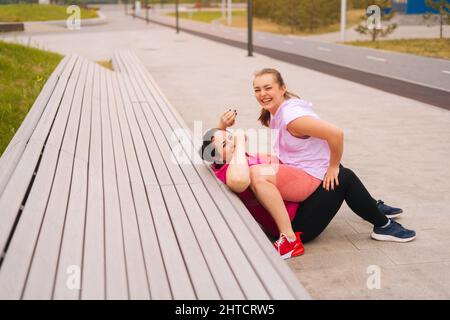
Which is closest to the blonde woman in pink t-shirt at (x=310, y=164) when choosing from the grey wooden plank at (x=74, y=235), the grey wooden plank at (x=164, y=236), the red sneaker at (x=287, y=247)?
the red sneaker at (x=287, y=247)

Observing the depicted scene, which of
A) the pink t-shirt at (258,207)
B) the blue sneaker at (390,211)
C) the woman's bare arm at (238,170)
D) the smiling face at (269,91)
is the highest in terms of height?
the smiling face at (269,91)

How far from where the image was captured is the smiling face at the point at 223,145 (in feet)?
14.1

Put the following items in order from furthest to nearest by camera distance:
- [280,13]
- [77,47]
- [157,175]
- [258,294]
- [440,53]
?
1. [280,13]
2. [77,47]
3. [440,53]
4. [157,175]
5. [258,294]

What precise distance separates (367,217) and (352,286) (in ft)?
2.62

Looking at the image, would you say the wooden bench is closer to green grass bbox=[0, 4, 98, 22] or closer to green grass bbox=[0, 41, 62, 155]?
green grass bbox=[0, 41, 62, 155]

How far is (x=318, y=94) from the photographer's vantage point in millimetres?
11617

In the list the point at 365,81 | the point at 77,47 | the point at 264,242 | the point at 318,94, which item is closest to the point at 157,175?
the point at 264,242

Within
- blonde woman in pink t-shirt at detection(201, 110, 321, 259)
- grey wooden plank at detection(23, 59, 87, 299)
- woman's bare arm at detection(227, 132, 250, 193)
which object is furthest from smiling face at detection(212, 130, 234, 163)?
grey wooden plank at detection(23, 59, 87, 299)

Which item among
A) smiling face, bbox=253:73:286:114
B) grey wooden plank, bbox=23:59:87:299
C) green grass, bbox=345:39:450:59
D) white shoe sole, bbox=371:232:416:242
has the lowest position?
white shoe sole, bbox=371:232:416:242

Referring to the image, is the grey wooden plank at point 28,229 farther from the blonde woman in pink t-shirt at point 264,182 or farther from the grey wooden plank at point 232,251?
the blonde woman in pink t-shirt at point 264,182

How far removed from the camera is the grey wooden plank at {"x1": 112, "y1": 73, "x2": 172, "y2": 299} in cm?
277

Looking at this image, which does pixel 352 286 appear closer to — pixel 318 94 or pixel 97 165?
pixel 97 165

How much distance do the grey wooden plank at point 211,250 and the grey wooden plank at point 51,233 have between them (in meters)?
0.77

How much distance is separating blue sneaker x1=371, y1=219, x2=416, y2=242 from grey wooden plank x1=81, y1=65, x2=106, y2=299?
2045mm
